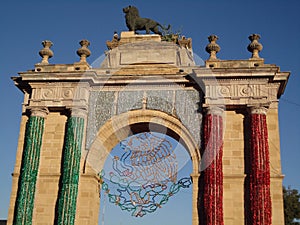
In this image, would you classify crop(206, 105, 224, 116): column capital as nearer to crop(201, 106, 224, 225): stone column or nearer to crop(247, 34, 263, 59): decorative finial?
crop(201, 106, 224, 225): stone column

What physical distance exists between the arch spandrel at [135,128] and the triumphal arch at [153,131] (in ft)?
0.10

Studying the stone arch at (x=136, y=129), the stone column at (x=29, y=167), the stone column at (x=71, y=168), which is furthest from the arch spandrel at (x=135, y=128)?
the stone column at (x=29, y=167)

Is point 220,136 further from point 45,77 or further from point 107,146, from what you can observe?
point 45,77

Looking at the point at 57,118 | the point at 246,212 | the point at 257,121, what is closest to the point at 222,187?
the point at 246,212

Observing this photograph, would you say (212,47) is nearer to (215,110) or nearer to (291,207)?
(215,110)

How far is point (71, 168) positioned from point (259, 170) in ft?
17.9

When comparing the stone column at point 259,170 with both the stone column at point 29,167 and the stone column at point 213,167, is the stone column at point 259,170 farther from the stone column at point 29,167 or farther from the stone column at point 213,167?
the stone column at point 29,167

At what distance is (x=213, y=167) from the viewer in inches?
513

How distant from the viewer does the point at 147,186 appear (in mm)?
14008

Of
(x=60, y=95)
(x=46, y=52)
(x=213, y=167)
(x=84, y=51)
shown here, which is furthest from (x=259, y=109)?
(x=46, y=52)

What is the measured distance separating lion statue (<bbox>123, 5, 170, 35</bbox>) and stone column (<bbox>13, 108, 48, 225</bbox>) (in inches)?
179

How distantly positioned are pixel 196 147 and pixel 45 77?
5.22 meters

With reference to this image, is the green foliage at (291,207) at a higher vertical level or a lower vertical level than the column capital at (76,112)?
lower

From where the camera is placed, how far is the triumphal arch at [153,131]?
42.8ft
